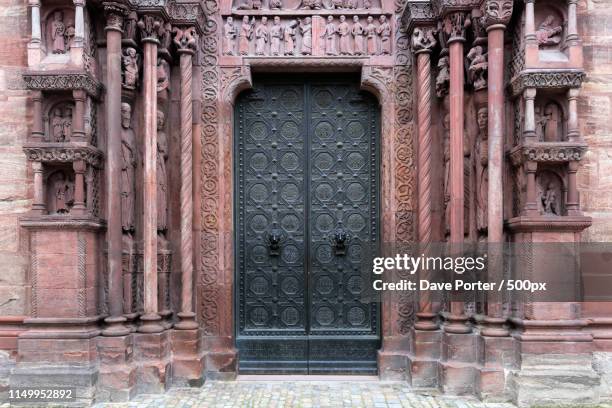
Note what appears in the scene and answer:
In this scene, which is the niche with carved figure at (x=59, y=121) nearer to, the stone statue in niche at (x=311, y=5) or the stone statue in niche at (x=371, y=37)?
the stone statue in niche at (x=311, y=5)

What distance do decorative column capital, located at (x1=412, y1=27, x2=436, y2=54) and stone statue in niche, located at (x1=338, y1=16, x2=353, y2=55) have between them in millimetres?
832

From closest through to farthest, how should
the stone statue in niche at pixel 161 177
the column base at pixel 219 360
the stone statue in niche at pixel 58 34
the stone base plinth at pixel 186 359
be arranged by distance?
the stone statue in niche at pixel 58 34
the stone base plinth at pixel 186 359
the stone statue in niche at pixel 161 177
the column base at pixel 219 360

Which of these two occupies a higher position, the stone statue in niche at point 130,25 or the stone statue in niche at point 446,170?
the stone statue in niche at point 130,25

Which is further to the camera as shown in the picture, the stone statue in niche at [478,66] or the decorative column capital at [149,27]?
the decorative column capital at [149,27]

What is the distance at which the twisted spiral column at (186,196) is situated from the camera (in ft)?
21.7

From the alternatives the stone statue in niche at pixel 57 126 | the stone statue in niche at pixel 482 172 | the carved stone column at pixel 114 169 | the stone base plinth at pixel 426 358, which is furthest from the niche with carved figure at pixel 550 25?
the stone statue in niche at pixel 57 126

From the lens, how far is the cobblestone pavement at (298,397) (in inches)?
231

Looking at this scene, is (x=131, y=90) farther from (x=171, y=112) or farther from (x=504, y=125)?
(x=504, y=125)

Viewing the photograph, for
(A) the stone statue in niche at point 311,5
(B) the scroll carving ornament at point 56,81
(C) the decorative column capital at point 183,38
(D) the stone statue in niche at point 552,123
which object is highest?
(A) the stone statue in niche at point 311,5

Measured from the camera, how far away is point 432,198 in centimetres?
680

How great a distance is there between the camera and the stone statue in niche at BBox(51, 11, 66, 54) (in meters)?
6.19

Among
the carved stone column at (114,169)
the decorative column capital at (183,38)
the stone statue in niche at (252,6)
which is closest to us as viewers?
the carved stone column at (114,169)

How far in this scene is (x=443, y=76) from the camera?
655cm

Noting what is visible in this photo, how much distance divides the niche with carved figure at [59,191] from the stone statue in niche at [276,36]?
2.85 metres
